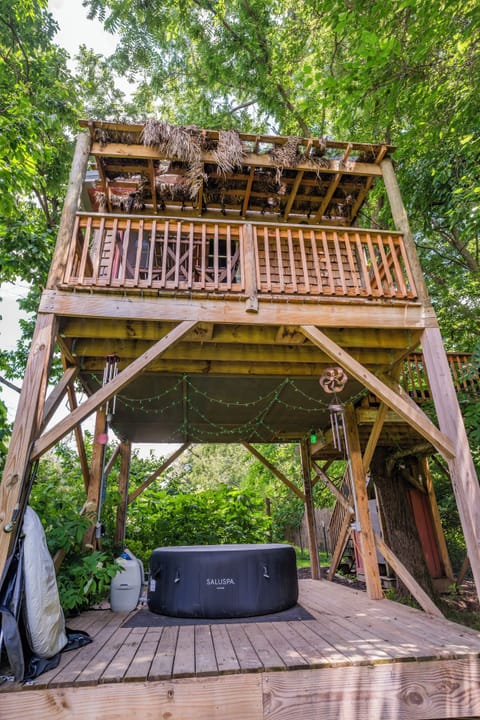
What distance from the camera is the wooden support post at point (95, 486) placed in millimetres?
4418

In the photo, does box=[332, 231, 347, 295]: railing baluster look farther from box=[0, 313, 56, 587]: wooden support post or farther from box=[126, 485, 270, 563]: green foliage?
box=[126, 485, 270, 563]: green foliage

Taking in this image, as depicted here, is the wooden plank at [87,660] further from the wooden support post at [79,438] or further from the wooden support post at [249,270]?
the wooden support post at [249,270]

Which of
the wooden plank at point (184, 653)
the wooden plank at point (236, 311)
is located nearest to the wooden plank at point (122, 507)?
the wooden plank at point (184, 653)

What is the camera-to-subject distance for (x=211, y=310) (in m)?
3.84

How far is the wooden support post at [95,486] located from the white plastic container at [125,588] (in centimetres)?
44

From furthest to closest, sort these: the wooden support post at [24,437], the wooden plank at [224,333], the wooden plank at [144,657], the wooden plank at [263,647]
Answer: the wooden plank at [224,333]
the wooden support post at [24,437]
the wooden plank at [263,647]
the wooden plank at [144,657]

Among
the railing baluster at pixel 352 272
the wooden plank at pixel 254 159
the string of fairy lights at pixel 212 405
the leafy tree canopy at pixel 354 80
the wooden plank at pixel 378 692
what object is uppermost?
the leafy tree canopy at pixel 354 80

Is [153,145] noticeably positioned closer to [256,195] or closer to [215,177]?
[215,177]

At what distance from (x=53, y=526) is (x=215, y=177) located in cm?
471

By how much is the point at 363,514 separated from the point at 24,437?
4125 millimetres

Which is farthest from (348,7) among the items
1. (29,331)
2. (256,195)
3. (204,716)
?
(204,716)

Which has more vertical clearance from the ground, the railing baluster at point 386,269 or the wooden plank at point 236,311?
the railing baluster at point 386,269

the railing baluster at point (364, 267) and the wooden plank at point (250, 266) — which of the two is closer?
the wooden plank at point (250, 266)

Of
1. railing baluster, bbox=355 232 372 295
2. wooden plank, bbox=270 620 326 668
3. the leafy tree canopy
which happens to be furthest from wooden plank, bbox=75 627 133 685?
the leafy tree canopy
